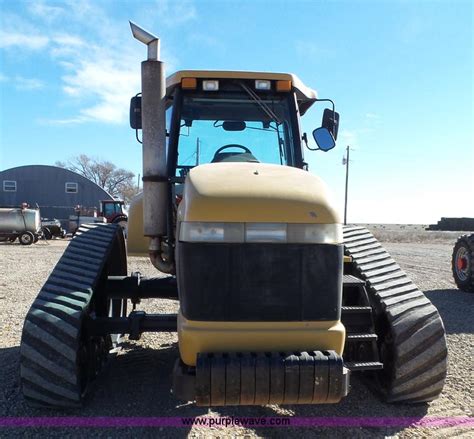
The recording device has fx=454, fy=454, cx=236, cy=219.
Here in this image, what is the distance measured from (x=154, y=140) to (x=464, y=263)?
823 centimetres

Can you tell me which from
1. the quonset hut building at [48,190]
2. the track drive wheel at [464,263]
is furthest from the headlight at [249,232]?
the quonset hut building at [48,190]

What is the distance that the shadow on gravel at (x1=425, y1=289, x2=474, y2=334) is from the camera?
19.8 ft

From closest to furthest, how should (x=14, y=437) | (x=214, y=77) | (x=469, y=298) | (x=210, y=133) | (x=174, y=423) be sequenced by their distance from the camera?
(x=14, y=437) < (x=174, y=423) < (x=214, y=77) < (x=210, y=133) < (x=469, y=298)

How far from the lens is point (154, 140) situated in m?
3.26

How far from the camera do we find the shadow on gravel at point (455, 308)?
604cm

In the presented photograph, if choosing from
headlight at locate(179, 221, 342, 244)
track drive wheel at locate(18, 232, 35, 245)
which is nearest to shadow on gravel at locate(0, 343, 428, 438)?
headlight at locate(179, 221, 342, 244)

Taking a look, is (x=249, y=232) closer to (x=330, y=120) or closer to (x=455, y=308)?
(x=330, y=120)

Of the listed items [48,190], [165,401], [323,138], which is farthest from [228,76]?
[48,190]

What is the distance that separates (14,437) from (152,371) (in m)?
1.39

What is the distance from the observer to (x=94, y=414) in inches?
129

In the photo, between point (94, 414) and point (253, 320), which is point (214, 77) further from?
point (94, 414)

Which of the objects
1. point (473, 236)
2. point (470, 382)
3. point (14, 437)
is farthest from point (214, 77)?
point (473, 236)

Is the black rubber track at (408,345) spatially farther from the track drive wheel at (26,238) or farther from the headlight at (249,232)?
the track drive wheel at (26,238)
